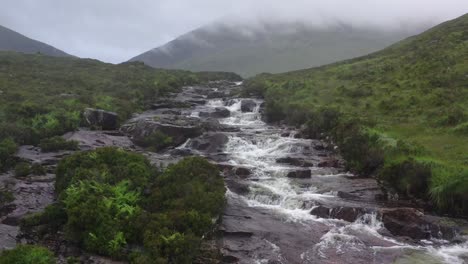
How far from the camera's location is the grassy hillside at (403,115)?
21344mm

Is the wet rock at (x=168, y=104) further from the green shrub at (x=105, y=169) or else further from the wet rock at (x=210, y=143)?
the green shrub at (x=105, y=169)

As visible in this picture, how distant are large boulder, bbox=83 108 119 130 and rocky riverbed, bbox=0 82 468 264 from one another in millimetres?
2772

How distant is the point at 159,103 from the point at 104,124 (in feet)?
51.9

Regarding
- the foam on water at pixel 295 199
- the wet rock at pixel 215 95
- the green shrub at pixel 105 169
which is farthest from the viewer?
the wet rock at pixel 215 95

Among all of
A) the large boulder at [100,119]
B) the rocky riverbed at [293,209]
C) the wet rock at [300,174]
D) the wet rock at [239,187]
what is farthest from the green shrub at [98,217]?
the large boulder at [100,119]

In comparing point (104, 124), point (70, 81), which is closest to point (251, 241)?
point (104, 124)

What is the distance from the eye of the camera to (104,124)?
119 feet

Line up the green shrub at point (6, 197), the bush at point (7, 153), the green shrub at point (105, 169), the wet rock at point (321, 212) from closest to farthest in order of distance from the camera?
the green shrub at point (6, 197) < the green shrub at point (105, 169) < the wet rock at point (321, 212) < the bush at point (7, 153)

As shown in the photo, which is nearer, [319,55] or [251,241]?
[251,241]

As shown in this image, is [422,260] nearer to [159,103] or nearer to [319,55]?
[159,103]

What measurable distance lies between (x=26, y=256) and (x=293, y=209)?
11938 millimetres

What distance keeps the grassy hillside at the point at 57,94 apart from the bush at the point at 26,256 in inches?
493

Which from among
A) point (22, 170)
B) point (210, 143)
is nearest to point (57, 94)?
point (210, 143)

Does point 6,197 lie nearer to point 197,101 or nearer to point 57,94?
point 57,94
